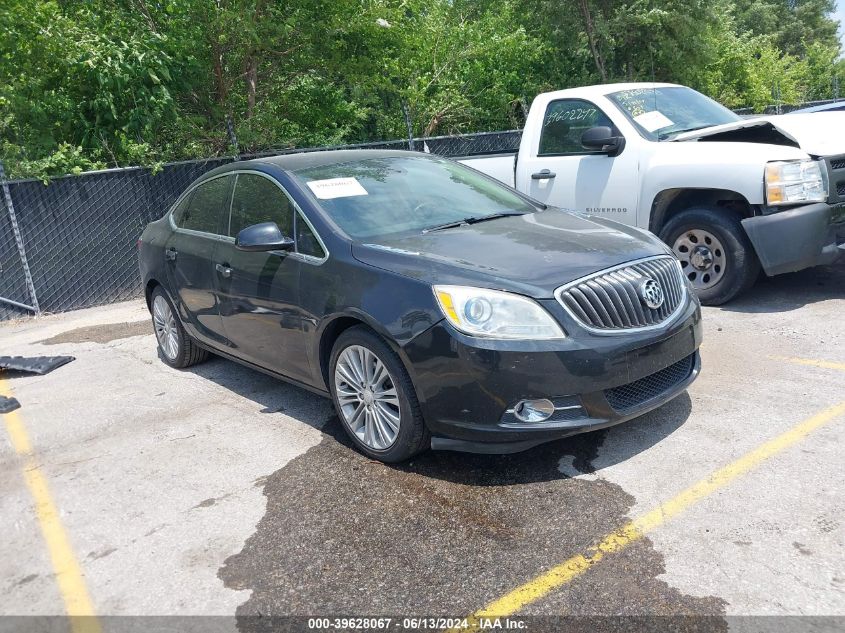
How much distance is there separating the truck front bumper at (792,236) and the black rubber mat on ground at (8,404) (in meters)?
5.74

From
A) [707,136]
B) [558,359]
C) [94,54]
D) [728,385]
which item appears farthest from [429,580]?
[94,54]

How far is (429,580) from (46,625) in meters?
1.53

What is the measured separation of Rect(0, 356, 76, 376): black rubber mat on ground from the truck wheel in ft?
17.9

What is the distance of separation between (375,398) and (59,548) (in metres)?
1.67

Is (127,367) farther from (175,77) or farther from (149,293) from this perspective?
(175,77)

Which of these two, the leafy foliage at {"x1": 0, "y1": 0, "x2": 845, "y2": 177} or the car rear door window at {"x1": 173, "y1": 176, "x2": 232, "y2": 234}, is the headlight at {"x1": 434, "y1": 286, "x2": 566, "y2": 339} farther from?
the leafy foliage at {"x1": 0, "y1": 0, "x2": 845, "y2": 177}

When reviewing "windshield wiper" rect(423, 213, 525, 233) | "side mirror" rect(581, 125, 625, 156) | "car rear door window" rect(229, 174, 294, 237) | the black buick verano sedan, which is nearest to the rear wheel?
the black buick verano sedan

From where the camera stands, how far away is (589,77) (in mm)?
15305

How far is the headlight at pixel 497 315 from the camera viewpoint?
364 cm

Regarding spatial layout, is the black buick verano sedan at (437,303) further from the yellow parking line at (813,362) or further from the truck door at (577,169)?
the truck door at (577,169)

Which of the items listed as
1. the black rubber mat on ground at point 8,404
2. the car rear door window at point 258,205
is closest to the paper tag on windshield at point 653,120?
the car rear door window at point 258,205

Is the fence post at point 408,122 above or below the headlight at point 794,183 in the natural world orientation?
above

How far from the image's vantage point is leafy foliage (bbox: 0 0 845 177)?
9312 millimetres

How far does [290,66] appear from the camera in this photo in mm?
11195
